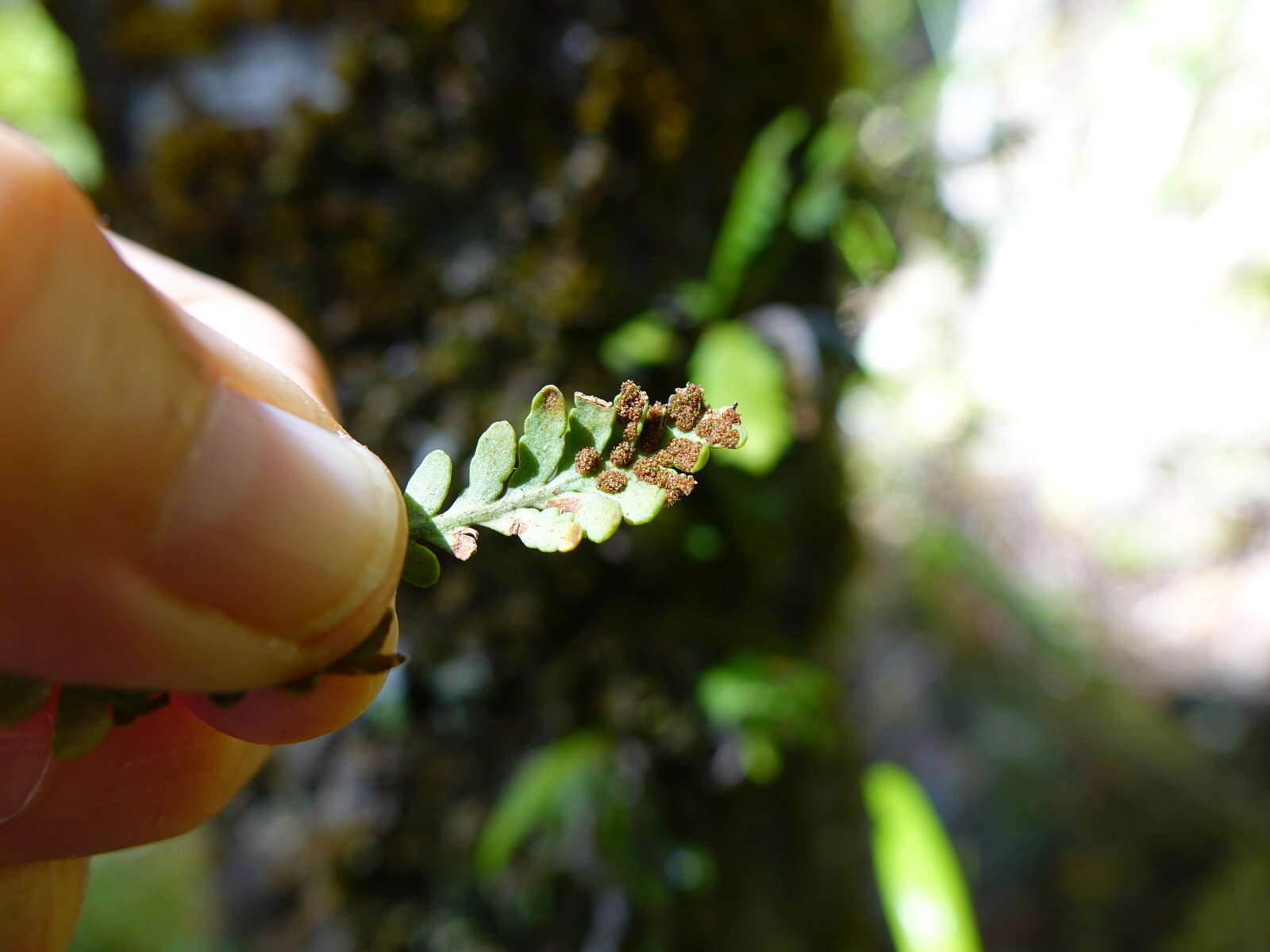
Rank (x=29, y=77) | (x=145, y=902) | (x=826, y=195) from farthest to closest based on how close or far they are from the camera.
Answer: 1. (x=29, y=77)
2. (x=145, y=902)
3. (x=826, y=195)

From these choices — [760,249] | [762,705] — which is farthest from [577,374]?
[762,705]

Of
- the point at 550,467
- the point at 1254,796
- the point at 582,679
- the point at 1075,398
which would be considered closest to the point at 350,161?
the point at 582,679

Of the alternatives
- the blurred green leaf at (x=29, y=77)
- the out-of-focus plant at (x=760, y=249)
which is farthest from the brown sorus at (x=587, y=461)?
the blurred green leaf at (x=29, y=77)

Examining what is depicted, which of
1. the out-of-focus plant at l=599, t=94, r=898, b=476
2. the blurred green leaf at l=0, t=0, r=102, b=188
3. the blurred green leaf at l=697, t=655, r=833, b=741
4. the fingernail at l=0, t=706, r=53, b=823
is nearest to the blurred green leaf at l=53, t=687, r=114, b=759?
the fingernail at l=0, t=706, r=53, b=823

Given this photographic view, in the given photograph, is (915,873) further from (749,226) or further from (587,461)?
(587,461)

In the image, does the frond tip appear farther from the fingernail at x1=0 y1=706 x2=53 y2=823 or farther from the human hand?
the fingernail at x1=0 y1=706 x2=53 y2=823

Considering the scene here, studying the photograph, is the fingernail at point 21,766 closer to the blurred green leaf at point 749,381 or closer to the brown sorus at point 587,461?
the brown sorus at point 587,461
